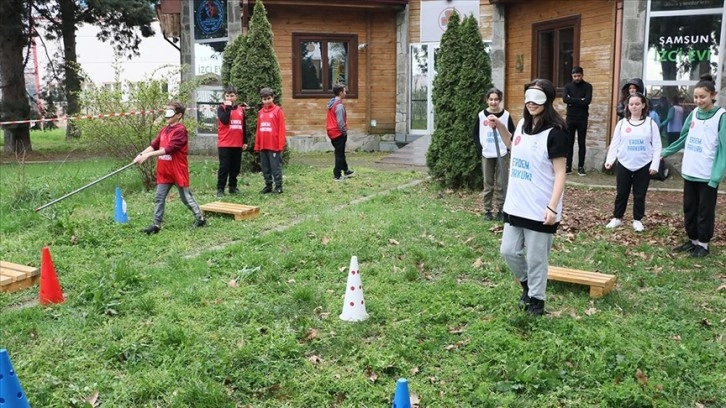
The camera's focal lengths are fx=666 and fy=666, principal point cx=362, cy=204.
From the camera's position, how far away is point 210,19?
17.8m

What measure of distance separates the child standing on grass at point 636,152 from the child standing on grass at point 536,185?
3.17 metres

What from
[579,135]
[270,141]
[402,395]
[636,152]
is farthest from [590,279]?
[579,135]

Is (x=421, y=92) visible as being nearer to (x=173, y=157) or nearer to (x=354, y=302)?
(x=173, y=157)

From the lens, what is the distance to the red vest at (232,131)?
10.7 m

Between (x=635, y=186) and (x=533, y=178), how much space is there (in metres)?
3.68

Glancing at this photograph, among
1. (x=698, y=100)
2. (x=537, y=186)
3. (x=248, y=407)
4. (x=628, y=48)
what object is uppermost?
(x=628, y=48)

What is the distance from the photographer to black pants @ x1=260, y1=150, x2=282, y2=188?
36.0 feet

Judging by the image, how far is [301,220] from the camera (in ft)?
29.2

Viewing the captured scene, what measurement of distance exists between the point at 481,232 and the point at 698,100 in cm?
268

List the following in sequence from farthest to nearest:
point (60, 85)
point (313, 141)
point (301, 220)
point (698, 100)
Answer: point (60, 85), point (313, 141), point (301, 220), point (698, 100)

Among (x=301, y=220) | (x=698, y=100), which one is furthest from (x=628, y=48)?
(x=301, y=220)

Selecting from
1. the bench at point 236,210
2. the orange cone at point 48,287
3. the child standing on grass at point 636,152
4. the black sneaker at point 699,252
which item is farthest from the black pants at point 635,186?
the orange cone at point 48,287

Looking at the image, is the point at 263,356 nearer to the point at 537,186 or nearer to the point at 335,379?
the point at 335,379

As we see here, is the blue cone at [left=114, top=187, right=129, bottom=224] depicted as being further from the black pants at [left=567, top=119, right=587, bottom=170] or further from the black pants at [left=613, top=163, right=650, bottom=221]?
the black pants at [left=567, top=119, right=587, bottom=170]
